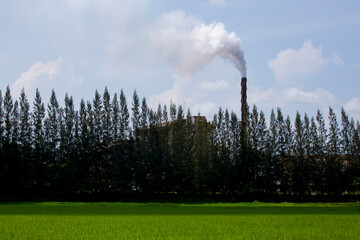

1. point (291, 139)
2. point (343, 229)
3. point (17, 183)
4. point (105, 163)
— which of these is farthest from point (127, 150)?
point (343, 229)

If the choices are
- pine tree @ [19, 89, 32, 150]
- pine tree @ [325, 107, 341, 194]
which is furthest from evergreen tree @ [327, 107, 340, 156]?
pine tree @ [19, 89, 32, 150]

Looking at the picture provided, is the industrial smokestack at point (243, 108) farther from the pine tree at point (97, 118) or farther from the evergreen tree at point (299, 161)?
the pine tree at point (97, 118)

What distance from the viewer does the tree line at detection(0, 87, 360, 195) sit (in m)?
54.8

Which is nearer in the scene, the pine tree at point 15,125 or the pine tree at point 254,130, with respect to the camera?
the pine tree at point 15,125

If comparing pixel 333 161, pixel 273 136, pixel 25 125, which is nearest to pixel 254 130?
pixel 273 136

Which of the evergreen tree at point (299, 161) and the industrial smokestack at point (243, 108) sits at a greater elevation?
the industrial smokestack at point (243, 108)

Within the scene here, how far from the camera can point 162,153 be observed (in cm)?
5862

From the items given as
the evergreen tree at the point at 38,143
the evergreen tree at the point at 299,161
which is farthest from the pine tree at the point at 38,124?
the evergreen tree at the point at 299,161

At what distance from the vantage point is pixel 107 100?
61.1 metres

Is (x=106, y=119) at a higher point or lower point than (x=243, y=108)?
lower

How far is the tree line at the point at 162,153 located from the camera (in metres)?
54.8

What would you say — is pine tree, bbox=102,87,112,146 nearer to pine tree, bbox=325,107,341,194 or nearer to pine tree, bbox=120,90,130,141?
pine tree, bbox=120,90,130,141

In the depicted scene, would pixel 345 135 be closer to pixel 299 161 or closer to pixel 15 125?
pixel 299 161

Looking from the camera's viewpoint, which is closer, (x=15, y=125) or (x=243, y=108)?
(x=15, y=125)
